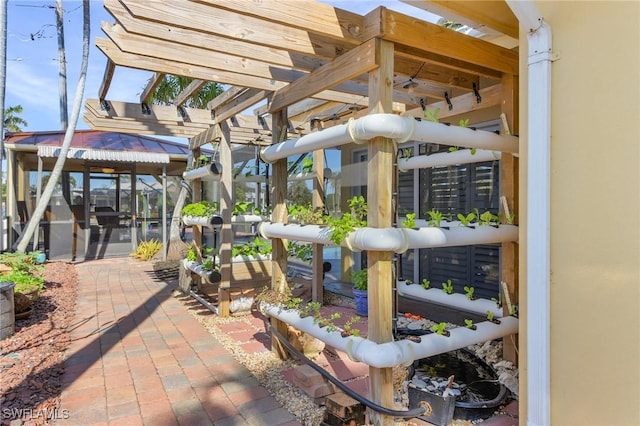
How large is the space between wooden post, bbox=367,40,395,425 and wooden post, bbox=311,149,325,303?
2898 millimetres

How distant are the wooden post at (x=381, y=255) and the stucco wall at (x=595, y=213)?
2.56 ft

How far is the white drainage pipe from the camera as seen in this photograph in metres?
2.15

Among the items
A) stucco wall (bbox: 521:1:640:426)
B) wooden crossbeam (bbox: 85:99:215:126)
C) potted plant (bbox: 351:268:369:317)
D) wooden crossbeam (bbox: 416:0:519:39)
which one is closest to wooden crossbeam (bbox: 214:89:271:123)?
wooden crossbeam (bbox: 85:99:215:126)

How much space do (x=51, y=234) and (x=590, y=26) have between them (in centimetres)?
1029

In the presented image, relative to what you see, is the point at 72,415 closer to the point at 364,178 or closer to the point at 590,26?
the point at 590,26

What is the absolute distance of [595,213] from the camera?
1779 mm

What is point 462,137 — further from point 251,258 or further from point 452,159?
point 251,258

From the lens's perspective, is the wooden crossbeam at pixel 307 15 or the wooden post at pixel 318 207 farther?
the wooden post at pixel 318 207

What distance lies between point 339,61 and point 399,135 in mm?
787

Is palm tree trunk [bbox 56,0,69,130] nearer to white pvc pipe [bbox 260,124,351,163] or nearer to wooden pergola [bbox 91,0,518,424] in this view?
wooden pergola [bbox 91,0,518,424]

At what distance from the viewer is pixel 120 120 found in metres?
5.38

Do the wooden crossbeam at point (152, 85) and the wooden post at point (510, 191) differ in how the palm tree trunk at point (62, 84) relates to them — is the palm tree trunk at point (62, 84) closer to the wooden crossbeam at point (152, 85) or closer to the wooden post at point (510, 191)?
the wooden crossbeam at point (152, 85)

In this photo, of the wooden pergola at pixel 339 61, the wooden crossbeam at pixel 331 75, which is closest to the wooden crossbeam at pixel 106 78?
the wooden pergola at pixel 339 61

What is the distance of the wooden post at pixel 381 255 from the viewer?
2.22 m
